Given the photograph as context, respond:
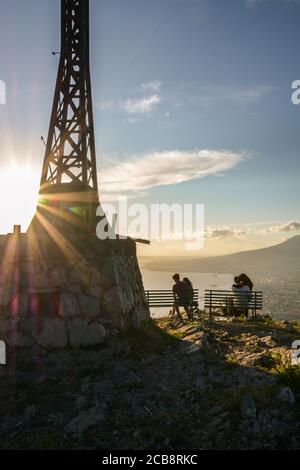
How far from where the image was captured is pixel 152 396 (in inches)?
363

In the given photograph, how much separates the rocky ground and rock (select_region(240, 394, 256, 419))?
0.02m

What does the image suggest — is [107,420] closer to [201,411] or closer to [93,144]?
[201,411]

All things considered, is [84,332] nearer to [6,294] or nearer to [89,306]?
[89,306]

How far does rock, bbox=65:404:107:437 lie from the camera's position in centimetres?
775

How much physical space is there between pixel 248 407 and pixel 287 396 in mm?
1033

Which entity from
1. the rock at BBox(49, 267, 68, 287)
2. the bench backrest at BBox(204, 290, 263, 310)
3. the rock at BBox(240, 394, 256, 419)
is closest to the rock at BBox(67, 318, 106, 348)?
the rock at BBox(49, 267, 68, 287)

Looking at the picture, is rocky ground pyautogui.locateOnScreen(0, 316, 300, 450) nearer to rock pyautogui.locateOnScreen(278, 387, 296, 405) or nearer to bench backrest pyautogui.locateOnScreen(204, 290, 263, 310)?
rock pyautogui.locateOnScreen(278, 387, 296, 405)

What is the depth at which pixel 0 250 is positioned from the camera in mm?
13453

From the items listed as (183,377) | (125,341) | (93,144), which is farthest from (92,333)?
(93,144)

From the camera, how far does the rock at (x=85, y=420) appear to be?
7.75 metres

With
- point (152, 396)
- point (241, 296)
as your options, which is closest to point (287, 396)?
point (152, 396)

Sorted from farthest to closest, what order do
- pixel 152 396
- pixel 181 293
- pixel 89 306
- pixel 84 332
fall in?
1. pixel 181 293
2. pixel 89 306
3. pixel 84 332
4. pixel 152 396
